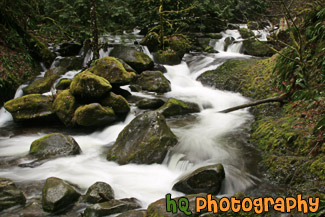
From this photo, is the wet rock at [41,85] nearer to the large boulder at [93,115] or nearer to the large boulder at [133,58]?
the large boulder at [93,115]

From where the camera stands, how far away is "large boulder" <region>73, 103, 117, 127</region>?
6.96 metres

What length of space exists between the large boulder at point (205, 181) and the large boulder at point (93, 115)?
3.81 metres

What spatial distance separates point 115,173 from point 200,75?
7.37m

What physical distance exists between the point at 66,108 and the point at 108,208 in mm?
4594

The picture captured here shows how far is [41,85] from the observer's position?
907 cm

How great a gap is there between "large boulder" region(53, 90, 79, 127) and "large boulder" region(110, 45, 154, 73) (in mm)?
3988

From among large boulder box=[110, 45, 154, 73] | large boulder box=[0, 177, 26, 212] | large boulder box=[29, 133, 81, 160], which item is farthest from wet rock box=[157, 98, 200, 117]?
large boulder box=[0, 177, 26, 212]

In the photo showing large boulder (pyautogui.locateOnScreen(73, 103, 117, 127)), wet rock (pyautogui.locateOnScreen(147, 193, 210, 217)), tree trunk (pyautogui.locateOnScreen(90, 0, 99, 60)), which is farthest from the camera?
tree trunk (pyautogui.locateOnScreen(90, 0, 99, 60))

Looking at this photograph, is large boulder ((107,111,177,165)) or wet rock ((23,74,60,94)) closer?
large boulder ((107,111,177,165))

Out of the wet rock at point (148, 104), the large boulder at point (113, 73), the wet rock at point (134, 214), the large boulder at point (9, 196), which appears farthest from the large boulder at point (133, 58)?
the wet rock at point (134, 214)

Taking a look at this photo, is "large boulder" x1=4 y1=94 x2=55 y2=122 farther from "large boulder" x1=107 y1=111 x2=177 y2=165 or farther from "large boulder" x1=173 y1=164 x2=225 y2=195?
"large boulder" x1=173 y1=164 x2=225 y2=195

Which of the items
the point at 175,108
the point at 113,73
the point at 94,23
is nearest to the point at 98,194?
the point at 175,108

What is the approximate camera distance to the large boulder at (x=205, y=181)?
4.02m

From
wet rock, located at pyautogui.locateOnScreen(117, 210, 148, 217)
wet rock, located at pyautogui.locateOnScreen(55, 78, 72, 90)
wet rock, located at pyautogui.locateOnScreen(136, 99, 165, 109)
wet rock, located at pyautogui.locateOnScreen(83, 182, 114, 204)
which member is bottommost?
wet rock, located at pyautogui.locateOnScreen(136, 99, 165, 109)
